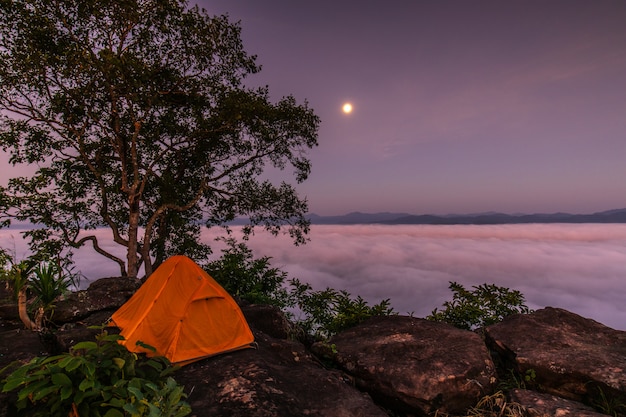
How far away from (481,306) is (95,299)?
11977 mm

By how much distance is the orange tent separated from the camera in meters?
6.41

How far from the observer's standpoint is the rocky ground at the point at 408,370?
5.21 meters

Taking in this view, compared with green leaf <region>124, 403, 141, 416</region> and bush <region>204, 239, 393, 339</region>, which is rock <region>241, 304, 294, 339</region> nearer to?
bush <region>204, 239, 393, 339</region>

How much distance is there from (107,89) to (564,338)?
17406 mm

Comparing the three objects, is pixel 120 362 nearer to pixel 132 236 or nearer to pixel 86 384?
pixel 86 384

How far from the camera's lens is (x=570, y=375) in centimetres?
607

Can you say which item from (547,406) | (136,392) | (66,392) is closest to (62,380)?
(66,392)

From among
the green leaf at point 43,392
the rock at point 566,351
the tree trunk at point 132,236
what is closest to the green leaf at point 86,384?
the green leaf at point 43,392

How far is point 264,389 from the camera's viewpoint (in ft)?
17.1

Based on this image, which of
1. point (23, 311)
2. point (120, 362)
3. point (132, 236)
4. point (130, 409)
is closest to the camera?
point (130, 409)

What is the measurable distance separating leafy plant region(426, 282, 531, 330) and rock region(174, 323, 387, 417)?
4830 mm

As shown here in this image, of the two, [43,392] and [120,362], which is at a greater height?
[120,362]

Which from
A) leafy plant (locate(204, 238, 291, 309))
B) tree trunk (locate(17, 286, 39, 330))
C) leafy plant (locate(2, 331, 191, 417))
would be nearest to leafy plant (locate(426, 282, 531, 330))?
leafy plant (locate(204, 238, 291, 309))

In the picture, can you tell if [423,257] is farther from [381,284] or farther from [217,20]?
[217,20]
